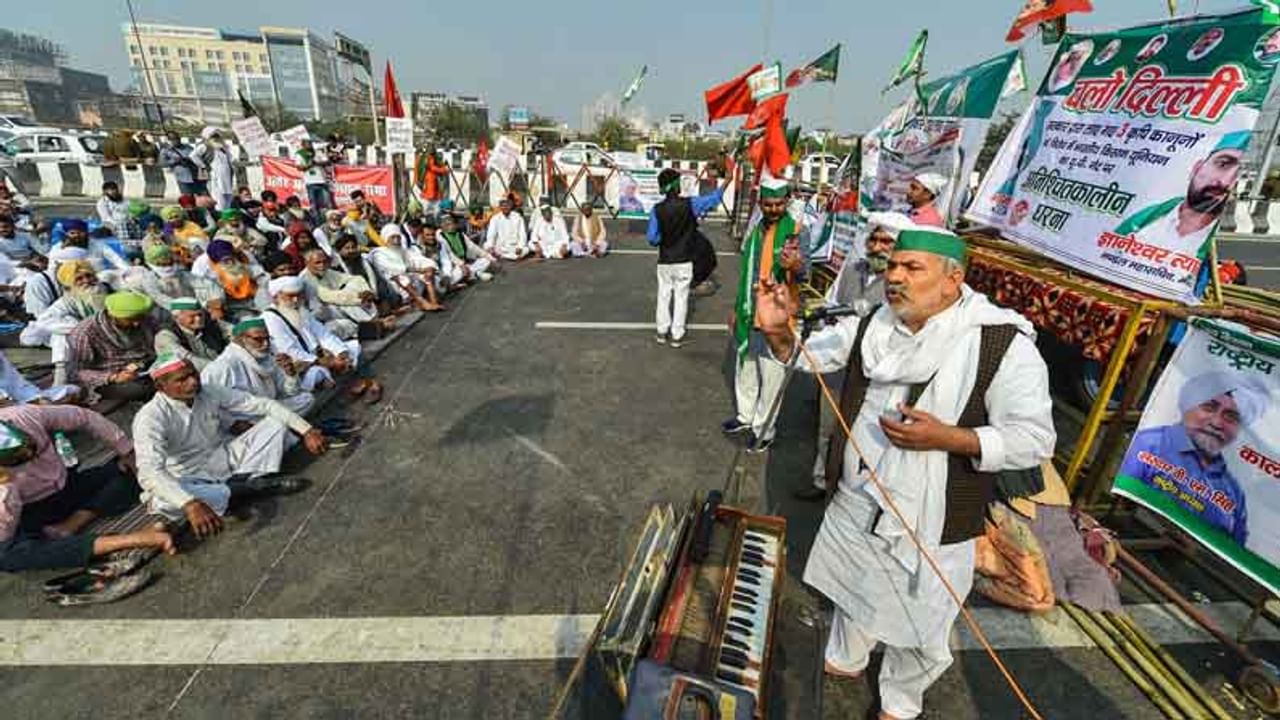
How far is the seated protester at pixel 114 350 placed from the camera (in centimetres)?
492

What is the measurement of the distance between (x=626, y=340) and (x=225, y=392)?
4.39 meters

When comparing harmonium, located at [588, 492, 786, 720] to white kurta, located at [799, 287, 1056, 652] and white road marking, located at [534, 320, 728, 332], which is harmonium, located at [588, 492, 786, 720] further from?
white road marking, located at [534, 320, 728, 332]

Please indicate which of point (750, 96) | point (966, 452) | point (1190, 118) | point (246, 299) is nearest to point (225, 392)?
point (246, 299)

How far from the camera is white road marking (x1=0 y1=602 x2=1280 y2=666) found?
2818mm

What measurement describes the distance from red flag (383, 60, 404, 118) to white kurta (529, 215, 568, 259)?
4559 millimetres

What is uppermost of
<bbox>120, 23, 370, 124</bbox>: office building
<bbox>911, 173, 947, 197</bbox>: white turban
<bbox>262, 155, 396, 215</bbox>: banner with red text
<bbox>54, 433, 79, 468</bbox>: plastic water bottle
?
<bbox>120, 23, 370, 124</bbox>: office building

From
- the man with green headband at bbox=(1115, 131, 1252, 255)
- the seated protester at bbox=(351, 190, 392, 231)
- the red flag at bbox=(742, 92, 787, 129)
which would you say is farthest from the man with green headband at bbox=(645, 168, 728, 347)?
the seated protester at bbox=(351, 190, 392, 231)

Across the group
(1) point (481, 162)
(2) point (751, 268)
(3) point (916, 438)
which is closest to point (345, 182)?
(1) point (481, 162)

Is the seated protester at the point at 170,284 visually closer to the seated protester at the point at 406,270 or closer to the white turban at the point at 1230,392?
the seated protester at the point at 406,270

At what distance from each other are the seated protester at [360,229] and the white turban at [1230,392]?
9801 mm

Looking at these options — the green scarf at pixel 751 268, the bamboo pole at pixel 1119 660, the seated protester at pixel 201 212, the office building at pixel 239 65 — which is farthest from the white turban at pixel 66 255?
the office building at pixel 239 65

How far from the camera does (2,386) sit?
175 inches

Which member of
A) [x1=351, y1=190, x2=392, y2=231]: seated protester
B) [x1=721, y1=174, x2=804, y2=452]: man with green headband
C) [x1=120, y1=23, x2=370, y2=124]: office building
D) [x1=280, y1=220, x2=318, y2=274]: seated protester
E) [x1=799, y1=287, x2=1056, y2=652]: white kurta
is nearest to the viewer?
[x1=799, y1=287, x2=1056, y2=652]: white kurta

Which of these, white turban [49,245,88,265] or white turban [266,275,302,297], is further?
white turban [49,245,88,265]
